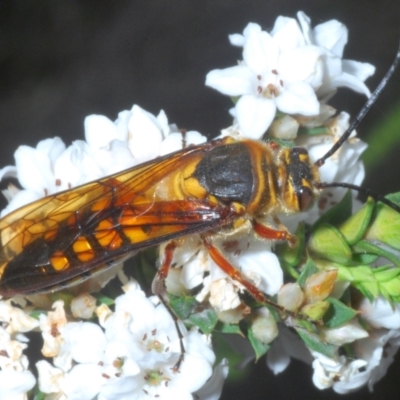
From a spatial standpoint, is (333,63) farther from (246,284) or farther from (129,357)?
(129,357)

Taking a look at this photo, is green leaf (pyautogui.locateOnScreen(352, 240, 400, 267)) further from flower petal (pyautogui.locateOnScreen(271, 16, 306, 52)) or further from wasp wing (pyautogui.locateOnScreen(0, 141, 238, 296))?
flower petal (pyautogui.locateOnScreen(271, 16, 306, 52))

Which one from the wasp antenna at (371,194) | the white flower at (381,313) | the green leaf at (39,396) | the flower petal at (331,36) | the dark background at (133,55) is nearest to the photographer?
the wasp antenna at (371,194)

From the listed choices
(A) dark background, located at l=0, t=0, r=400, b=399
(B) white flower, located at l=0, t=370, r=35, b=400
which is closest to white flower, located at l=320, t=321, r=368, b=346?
(B) white flower, located at l=0, t=370, r=35, b=400

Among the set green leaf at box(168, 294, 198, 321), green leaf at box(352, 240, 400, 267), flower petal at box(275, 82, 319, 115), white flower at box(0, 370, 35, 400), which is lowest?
white flower at box(0, 370, 35, 400)

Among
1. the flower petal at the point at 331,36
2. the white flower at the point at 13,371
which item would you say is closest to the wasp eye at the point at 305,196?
the flower petal at the point at 331,36

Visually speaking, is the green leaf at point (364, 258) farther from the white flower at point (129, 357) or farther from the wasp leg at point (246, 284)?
the white flower at point (129, 357)

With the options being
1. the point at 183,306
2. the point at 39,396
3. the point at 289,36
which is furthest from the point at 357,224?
the point at 39,396
